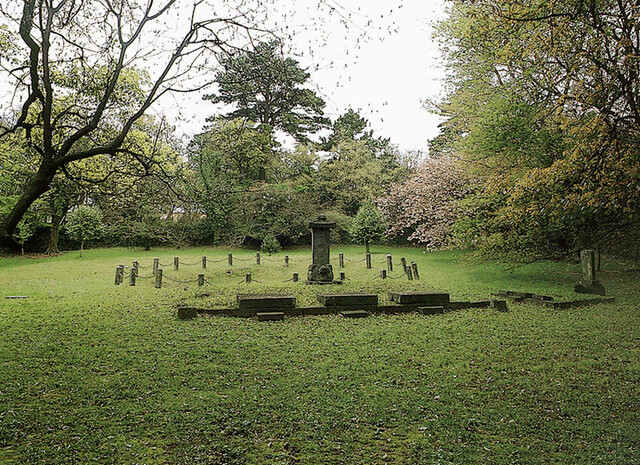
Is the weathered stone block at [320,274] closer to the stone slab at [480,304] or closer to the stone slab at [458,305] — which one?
the stone slab at [458,305]

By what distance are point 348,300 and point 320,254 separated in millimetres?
3632

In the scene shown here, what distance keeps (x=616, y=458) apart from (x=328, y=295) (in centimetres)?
605

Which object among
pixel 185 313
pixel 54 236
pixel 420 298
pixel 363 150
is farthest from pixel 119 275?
pixel 363 150

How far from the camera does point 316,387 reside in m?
4.99

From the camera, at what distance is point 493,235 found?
12.8 m

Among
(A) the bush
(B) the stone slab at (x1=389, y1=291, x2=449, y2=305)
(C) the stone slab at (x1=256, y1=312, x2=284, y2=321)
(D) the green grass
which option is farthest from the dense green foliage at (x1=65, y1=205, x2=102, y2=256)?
(B) the stone slab at (x1=389, y1=291, x2=449, y2=305)

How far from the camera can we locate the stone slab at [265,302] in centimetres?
865

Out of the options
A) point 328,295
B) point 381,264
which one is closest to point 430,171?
point 381,264

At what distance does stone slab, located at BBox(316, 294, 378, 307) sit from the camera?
9.11 m

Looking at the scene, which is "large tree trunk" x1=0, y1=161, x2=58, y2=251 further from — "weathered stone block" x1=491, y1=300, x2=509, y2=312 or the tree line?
"weathered stone block" x1=491, y1=300, x2=509, y2=312

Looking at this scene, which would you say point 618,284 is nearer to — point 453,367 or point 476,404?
point 453,367

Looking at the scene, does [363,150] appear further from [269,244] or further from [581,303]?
[581,303]

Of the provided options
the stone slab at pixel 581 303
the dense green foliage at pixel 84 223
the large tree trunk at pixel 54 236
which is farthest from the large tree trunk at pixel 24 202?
the large tree trunk at pixel 54 236

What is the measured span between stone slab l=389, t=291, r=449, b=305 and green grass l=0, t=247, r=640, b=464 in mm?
471
